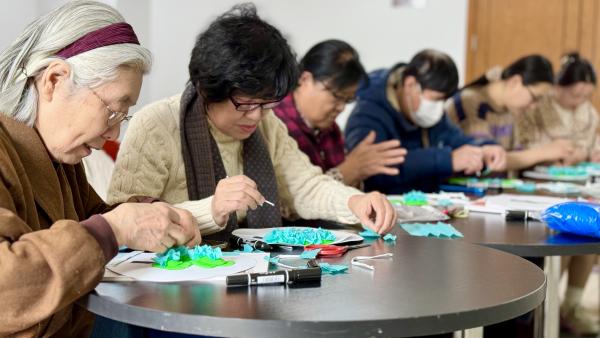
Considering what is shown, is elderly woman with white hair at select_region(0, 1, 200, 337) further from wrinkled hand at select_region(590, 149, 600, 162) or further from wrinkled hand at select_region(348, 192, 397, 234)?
wrinkled hand at select_region(590, 149, 600, 162)

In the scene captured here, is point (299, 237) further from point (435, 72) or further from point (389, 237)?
point (435, 72)

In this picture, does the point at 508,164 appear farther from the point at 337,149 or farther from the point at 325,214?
the point at 325,214

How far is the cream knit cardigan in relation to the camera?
6.11 ft

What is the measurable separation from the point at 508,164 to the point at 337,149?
47.1 inches

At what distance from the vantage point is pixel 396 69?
3.64 meters

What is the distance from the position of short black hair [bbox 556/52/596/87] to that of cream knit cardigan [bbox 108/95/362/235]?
337cm

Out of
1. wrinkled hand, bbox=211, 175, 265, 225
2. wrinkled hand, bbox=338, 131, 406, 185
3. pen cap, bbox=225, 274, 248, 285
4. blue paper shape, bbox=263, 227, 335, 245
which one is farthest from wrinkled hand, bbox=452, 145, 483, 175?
pen cap, bbox=225, 274, 248, 285

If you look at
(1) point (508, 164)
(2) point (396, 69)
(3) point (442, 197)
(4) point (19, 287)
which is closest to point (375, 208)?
(3) point (442, 197)

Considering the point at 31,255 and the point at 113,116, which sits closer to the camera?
the point at 31,255

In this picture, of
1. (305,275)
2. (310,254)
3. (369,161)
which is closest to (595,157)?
(369,161)

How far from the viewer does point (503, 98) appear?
4359 mm

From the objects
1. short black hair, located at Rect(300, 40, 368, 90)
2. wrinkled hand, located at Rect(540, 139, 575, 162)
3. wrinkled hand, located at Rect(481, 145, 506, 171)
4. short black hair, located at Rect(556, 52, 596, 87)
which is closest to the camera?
short black hair, located at Rect(300, 40, 368, 90)

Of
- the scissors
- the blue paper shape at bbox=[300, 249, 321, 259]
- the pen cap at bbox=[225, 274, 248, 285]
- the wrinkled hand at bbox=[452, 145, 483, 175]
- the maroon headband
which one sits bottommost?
the wrinkled hand at bbox=[452, 145, 483, 175]

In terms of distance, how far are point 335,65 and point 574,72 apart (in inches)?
116
